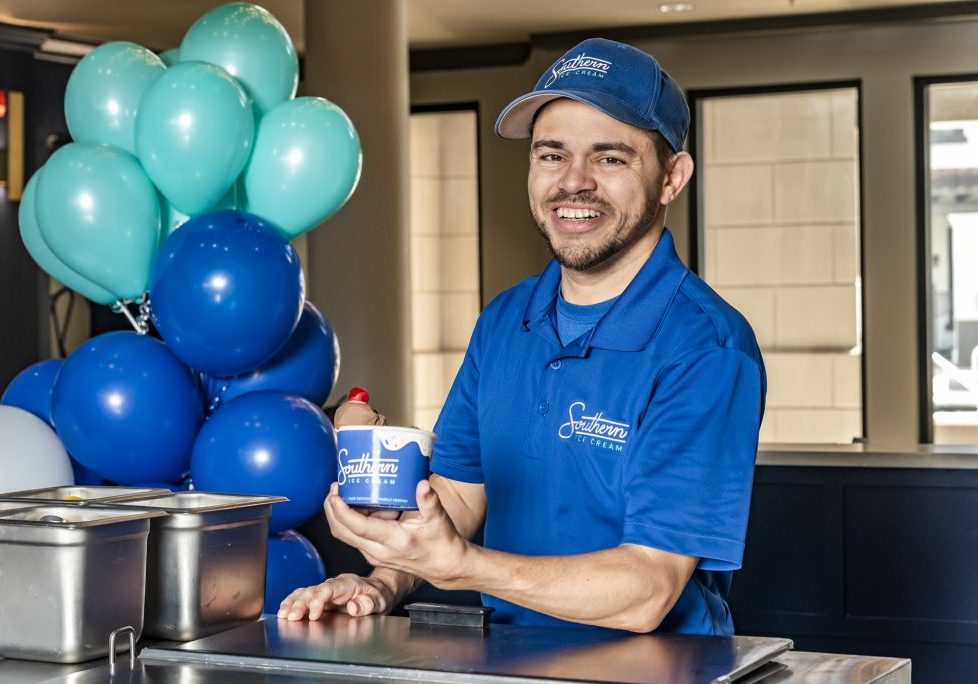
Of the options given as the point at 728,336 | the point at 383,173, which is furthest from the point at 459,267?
the point at 728,336

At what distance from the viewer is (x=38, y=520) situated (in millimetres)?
1293

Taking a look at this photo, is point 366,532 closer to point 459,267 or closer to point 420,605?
point 420,605

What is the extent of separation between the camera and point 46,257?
305 cm

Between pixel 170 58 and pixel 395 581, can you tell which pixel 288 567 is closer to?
pixel 395 581

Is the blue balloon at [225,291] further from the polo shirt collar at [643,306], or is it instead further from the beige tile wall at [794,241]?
the beige tile wall at [794,241]

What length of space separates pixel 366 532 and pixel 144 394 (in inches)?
61.4

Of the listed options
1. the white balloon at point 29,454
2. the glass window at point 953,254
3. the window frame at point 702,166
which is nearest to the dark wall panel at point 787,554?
the white balloon at point 29,454

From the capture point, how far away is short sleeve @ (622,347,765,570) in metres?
1.39

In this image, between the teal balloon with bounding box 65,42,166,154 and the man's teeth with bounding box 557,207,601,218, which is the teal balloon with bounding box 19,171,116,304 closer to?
the teal balloon with bounding box 65,42,166,154

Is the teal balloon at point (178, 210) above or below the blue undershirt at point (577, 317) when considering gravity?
above

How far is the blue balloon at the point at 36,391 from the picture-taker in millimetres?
2848

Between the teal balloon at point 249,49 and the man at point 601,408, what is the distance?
1.29m

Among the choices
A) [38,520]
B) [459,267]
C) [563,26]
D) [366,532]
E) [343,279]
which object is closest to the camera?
[366,532]

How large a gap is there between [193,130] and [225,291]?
36 centimetres
